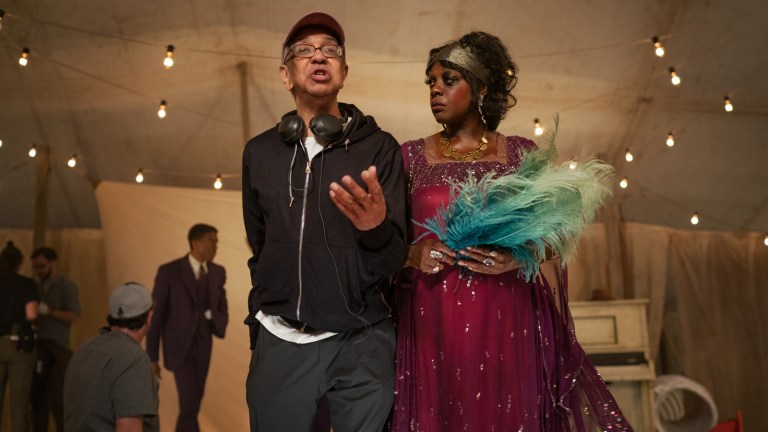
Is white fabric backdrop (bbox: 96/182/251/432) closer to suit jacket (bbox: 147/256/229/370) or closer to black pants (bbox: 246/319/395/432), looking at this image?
suit jacket (bbox: 147/256/229/370)

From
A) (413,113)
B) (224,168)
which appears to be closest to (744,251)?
(413,113)

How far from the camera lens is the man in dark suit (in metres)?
5.88

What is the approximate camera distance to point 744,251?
7.20m

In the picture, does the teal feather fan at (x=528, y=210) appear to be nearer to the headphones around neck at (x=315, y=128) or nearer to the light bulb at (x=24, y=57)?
the headphones around neck at (x=315, y=128)

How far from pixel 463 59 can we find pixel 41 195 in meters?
4.59

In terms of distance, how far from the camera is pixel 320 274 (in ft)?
6.82

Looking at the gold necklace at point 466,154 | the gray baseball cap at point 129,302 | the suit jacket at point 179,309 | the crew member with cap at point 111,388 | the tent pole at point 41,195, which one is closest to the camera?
the gold necklace at point 466,154

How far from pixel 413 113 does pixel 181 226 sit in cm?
196

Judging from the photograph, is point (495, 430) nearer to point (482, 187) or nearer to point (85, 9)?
point (482, 187)

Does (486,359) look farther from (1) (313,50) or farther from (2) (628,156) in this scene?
(2) (628,156)

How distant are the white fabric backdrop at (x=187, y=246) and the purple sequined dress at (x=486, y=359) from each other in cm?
384

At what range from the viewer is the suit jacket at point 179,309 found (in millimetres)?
5848

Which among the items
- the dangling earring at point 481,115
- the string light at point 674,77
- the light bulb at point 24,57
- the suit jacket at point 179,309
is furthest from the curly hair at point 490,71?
the light bulb at point 24,57

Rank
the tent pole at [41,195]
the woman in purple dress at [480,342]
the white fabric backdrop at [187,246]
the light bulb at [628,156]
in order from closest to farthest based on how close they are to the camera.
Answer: the woman in purple dress at [480,342]
the white fabric backdrop at [187,246]
the tent pole at [41,195]
the light bulb at [628,156]
